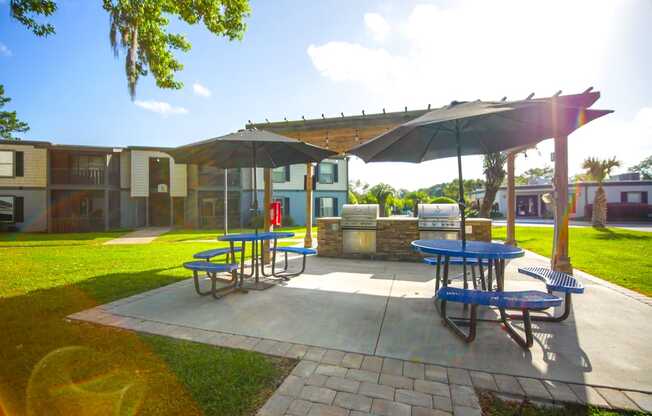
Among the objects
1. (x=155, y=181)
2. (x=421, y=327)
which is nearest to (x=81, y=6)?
(x=421, y=327)

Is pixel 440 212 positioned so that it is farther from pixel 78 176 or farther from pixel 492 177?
pixel 78 176

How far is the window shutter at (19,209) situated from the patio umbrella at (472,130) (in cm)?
2529

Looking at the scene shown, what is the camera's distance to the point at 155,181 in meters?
22.0

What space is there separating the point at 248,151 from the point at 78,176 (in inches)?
831

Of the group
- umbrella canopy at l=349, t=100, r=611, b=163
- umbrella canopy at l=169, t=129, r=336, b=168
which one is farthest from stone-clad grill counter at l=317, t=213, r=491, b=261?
umbrella canopy at l=169, t=129, r=336, b=168

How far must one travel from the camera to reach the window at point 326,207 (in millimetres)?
22812

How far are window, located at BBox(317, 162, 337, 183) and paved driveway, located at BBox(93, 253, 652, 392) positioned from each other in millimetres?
17949

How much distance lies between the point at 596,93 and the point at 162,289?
670cm

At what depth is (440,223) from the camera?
6965 millimetres

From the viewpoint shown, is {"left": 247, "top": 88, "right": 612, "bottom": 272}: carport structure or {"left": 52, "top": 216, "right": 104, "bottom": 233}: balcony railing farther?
{"left": 52, "top": 216, "right": 104, "bottom": 233}: balcony railing

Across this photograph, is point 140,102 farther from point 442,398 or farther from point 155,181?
point 155,181

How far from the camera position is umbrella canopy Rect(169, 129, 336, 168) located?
4.66 metres

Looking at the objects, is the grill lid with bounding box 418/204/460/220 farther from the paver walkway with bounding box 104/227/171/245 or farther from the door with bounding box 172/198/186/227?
the door with bounding box 172/198/186/227

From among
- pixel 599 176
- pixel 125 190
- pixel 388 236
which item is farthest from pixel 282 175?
pixel 599 176
